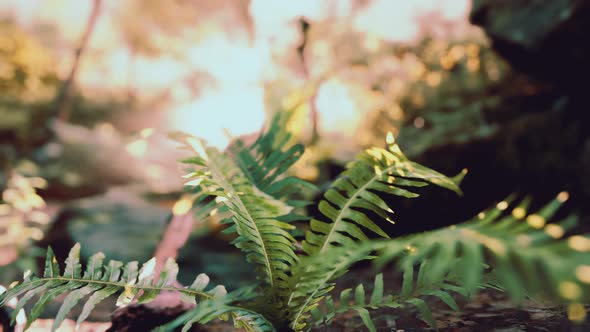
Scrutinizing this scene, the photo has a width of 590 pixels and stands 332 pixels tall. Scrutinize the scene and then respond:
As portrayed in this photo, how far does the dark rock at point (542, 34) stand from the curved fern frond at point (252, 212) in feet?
9.99

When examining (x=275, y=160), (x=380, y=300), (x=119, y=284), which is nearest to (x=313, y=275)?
(x=380, y=300)

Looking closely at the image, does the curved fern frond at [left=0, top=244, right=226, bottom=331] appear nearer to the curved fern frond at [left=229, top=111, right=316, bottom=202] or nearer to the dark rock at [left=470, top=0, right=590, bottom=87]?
the curved fern frond at [left=229, top=111, right=316, bottom=202]

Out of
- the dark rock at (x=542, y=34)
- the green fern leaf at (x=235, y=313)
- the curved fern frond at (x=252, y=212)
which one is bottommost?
the green fern leaf at (x=235, y=313)

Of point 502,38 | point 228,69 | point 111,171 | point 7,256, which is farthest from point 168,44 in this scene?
point 502,38

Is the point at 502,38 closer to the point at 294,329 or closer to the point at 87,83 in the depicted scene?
the point at 294,329

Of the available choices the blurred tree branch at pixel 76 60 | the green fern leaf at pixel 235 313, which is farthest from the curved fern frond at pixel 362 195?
the blurred tree branch at pixel 76 60

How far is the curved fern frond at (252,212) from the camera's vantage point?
1154 mm

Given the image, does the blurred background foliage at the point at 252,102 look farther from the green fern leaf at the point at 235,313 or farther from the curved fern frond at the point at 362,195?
the green fern leaf at the point at 235,313

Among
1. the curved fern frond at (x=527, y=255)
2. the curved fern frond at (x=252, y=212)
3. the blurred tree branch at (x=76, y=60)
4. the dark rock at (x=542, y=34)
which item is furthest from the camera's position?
the blurred tree branch at (x=76, y=60)

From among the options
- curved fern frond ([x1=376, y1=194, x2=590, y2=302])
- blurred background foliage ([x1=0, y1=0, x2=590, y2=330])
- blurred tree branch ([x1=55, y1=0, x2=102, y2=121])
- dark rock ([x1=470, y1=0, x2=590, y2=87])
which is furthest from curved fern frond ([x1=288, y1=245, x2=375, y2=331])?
blurred tree branch ([x1=55, y1=0, x2=102, y2=121])

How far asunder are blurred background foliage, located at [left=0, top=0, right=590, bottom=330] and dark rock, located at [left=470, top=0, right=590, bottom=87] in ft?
0.06

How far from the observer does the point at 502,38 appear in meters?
3.54

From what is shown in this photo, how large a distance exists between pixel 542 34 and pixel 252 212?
3.15 m

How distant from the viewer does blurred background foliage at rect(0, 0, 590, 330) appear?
319 cm
